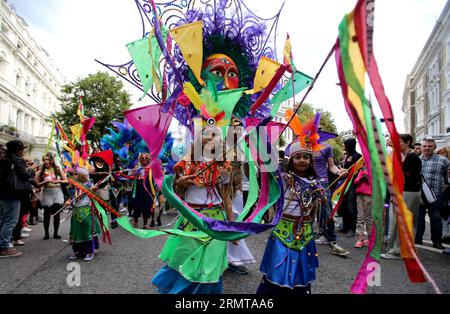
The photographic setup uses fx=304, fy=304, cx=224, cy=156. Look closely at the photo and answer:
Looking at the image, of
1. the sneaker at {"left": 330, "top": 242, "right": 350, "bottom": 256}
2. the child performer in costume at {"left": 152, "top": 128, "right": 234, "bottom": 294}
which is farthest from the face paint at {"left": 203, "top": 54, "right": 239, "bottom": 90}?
the sneaker at {"left": 330, "top": 242, "right": 350, "bottom": 256}

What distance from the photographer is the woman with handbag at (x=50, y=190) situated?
19.1 feet

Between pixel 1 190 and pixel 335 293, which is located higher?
pixel 1 190

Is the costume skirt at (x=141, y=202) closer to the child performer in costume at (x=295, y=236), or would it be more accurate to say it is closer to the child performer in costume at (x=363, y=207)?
the child performer in costume at (x=363, y=207)

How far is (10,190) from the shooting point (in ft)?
14.8

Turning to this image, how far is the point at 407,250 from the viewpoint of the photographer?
1243 millimetres

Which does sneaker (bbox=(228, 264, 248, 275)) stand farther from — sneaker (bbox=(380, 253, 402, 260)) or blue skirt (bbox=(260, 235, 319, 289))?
sneaker (bbox=(380, 253, 402, 260))

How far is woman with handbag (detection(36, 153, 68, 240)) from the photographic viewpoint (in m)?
5.82

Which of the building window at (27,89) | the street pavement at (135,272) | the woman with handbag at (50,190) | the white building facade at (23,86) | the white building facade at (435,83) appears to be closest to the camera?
the street pavement at (135,272)

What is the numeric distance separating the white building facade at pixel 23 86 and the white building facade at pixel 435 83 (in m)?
41.1

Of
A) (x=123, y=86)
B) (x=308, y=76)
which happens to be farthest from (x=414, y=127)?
(x=308, y=76)

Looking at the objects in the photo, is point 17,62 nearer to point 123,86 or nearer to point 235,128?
point 123,86

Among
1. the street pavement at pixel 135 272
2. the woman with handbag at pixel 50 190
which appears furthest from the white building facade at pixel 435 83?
the woman with handbag at pixel 50 190
